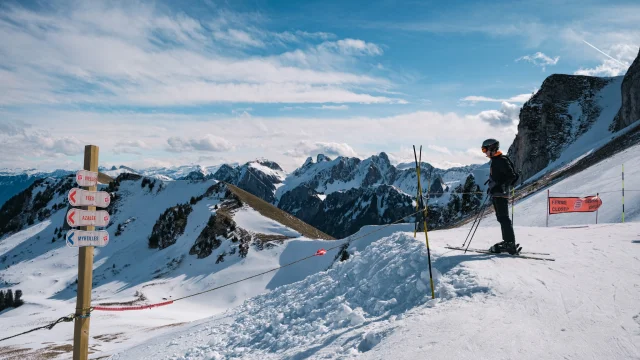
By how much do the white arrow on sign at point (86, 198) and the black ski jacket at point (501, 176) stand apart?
10504 mm

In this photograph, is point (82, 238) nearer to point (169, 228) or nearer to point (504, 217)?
point (504, 217)

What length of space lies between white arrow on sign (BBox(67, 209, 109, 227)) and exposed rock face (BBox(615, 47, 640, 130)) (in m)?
71.1

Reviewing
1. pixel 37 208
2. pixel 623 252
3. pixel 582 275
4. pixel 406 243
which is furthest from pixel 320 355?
pixel 37 208

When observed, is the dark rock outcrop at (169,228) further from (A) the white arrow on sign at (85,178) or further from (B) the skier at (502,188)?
(B) the skier at (502,188)

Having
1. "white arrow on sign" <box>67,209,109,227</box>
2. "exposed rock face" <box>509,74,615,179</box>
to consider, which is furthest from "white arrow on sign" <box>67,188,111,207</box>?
"exposed rock face" <box>509,74,615,179</box>

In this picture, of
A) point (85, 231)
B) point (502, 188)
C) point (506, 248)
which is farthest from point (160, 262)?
point (502, 188)

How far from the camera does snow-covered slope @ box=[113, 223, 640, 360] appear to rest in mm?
6703

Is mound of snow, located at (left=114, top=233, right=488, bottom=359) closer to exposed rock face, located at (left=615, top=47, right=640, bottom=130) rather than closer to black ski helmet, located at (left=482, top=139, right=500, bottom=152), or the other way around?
black ski helmet, located at (left=482, top=139, right=500, bottom=152)

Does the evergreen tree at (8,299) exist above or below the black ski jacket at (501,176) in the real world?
below

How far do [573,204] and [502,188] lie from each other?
15.1 metres

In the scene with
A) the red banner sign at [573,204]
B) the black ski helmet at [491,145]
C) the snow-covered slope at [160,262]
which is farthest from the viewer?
the snow-covered slope at [160,262]

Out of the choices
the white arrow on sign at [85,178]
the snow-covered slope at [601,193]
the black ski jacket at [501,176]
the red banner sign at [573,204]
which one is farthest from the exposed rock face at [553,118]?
the white arrow on sign at [85,178]

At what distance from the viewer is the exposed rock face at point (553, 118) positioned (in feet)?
229

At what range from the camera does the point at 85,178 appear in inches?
330
